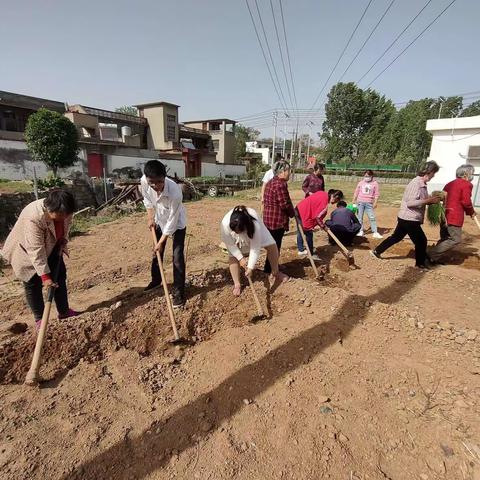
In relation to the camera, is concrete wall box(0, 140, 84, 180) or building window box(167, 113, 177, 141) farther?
building window box(167, 113, 177, 141)

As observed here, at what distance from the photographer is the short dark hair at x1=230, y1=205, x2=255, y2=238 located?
307 centimetres

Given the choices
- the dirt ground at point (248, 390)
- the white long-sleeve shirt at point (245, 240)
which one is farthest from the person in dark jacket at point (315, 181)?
the white long-sleeve shirt at point (245, 240)

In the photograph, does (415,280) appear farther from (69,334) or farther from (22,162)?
(22,162)

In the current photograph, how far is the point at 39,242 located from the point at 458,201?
539cm

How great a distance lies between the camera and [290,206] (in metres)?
4.27

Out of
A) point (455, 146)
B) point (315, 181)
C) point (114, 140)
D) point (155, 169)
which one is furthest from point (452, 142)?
point (114, 140)

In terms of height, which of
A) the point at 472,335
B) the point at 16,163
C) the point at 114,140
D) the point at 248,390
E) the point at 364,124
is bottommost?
the point at 248,390

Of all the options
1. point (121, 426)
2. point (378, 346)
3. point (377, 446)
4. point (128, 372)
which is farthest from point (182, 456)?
point (378, 346)

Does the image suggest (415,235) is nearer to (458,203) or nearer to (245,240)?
(458,203)

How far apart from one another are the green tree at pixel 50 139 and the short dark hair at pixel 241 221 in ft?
45.9

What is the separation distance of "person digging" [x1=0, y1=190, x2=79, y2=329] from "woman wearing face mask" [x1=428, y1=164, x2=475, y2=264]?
16.6 feet

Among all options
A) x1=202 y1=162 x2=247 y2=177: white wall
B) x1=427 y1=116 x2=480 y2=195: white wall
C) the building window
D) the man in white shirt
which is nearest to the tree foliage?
x1=202 y1=162 x2=247 y2=177: white wall

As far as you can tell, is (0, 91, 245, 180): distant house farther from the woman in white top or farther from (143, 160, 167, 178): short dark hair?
the woman in white top

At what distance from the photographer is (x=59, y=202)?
257 centimetres
